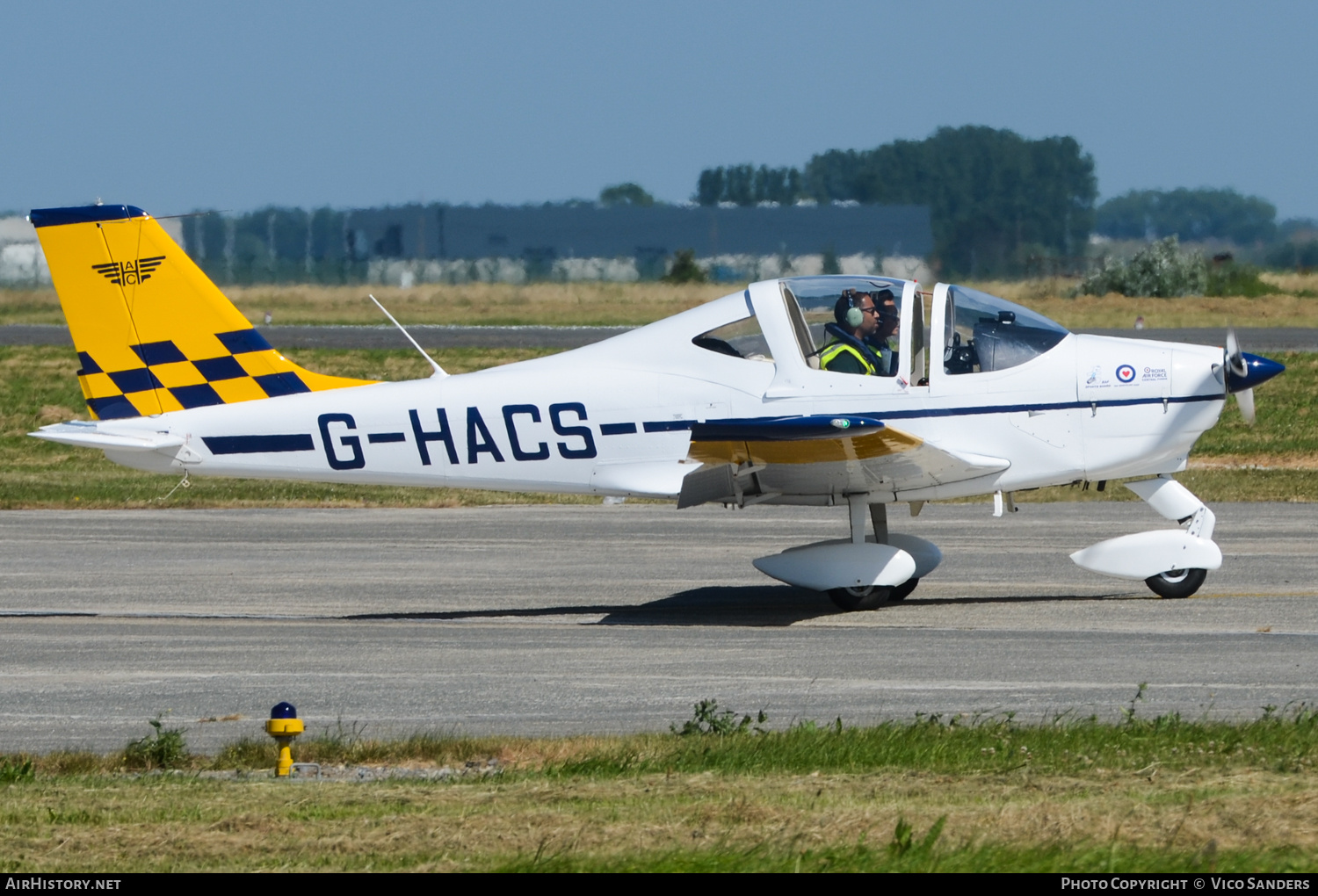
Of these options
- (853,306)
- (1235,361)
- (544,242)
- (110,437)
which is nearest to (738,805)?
(853,306)

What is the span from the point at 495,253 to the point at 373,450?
A: 4083cm

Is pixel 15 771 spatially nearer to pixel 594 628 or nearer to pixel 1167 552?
pixel 594 628

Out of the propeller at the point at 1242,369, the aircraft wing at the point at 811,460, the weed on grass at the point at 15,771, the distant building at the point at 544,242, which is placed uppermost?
the distant building at the point at 544,242

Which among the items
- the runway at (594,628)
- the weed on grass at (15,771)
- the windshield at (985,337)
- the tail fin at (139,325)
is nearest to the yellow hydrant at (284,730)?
the runway at (594,628)

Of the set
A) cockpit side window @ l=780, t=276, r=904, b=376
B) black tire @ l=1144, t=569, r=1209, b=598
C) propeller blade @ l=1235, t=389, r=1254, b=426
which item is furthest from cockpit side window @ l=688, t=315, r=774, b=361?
propeller blade @ l=1235, t=389, r=1254, b=426

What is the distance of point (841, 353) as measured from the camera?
11.2m

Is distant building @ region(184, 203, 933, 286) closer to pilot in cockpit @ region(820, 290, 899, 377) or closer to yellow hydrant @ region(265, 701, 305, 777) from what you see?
pilot in cockpit @ region(820, 290, 899, 377)

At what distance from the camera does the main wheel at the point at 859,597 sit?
452 inches

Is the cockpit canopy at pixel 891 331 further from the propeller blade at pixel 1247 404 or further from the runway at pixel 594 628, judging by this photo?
the runway at pixel 594 628

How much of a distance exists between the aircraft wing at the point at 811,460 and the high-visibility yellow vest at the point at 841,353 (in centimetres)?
39

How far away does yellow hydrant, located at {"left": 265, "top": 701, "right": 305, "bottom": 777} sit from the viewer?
269 inches

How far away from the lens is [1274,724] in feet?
23.4

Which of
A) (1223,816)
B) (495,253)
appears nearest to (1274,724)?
(1223,816)
